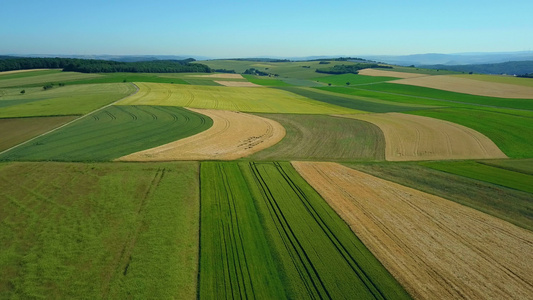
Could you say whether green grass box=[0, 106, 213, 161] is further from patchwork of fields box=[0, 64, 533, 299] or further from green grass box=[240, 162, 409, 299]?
green grass box=[240, 162, 409, 299]

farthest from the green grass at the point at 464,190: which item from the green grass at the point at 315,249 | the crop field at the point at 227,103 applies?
the crop field at the point at 227,103

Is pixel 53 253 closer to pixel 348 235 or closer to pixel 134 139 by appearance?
pixel 348 235

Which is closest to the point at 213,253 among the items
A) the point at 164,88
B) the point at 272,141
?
the point at 272,141

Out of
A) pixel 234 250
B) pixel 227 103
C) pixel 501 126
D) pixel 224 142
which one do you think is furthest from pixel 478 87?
pixel 234 250

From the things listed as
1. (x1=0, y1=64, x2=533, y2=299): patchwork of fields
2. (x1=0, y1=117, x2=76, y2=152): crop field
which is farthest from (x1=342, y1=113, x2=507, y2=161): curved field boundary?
(x1=0, y1=117, x2=76, y2=152): crop field

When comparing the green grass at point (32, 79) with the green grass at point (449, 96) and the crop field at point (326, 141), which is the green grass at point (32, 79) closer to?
the crop field at point (326, 141)
